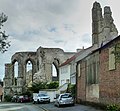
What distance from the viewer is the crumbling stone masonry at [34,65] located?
87.3 meters

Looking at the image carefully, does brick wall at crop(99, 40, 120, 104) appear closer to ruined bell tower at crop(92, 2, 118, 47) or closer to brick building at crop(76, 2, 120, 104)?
brick building at crop(76, 2, 120, 104)

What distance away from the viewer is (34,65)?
9944 centimetres

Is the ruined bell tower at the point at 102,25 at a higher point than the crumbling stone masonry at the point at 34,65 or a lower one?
higher

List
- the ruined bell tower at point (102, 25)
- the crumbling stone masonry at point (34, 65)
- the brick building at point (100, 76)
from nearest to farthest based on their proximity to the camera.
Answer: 1. the brick building at point (100, 76)
2. the ruined bell tower at point (102, 25)
3. the crumbling stone masonry at point (34, 65)

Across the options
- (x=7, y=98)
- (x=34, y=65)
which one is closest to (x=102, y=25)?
(x=34, y=65)

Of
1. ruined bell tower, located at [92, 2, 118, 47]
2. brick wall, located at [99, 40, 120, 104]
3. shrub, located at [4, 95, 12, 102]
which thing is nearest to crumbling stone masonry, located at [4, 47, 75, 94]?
shrub, located at [4, 95, 12, 102]

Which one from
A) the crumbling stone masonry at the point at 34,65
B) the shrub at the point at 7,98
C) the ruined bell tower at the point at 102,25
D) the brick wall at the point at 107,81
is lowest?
the shrub at the point at 7,98

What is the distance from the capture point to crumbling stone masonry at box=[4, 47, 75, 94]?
8731 cm

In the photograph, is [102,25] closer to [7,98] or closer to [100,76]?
[7,98]

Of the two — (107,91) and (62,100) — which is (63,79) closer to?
(62,100)

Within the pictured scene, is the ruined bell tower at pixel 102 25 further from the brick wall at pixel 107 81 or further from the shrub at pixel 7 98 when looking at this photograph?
the brick wall at pixel 107 81

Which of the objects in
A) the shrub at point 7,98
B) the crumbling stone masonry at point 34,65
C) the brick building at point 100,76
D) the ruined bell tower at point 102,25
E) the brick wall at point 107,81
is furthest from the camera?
the shrub at point 7,98

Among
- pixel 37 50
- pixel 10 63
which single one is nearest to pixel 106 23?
pixel 37 50

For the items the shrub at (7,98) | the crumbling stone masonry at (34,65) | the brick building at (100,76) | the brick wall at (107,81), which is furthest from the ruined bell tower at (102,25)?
the brick wall at (107,81)
